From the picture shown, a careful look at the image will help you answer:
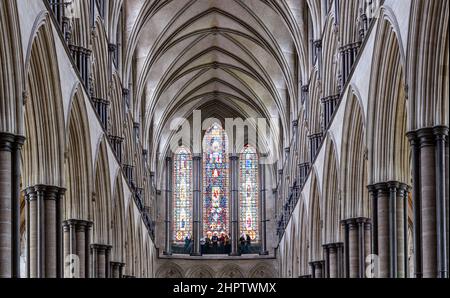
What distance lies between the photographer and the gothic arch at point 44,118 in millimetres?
21188

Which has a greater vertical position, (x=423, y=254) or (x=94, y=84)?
(x=94, y=84)

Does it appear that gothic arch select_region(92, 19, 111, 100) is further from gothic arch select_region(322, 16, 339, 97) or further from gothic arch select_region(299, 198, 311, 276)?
gothic arch select_region(299, 198, 311, 276)

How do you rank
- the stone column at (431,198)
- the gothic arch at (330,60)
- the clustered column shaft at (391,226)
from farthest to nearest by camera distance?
the gothic arch at (330,60), the clustered column shaft at (391,226), the stone column at (431,198)

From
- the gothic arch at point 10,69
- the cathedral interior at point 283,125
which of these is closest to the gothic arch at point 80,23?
the cathedral interior at point 283,125

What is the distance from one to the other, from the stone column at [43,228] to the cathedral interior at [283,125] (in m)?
0.03

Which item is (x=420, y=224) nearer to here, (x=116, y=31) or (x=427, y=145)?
(x=427, y=145)

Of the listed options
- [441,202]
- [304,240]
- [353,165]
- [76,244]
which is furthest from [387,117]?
[304,240]

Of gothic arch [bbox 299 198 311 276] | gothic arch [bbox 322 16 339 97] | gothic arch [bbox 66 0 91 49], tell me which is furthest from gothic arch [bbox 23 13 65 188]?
gothic arch [bbox 299 198 311 276]

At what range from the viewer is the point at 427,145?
17.8 m

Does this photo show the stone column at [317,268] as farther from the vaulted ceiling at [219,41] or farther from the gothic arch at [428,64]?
the gothic arch at [428,64]

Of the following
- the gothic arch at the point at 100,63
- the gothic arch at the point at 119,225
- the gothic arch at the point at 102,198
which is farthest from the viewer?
the gothic arch at the point at 119,225

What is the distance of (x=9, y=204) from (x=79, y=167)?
9312 millimetres

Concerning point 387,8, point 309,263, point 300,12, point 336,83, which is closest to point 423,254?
point 387,8

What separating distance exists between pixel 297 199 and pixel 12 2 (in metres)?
25.0
